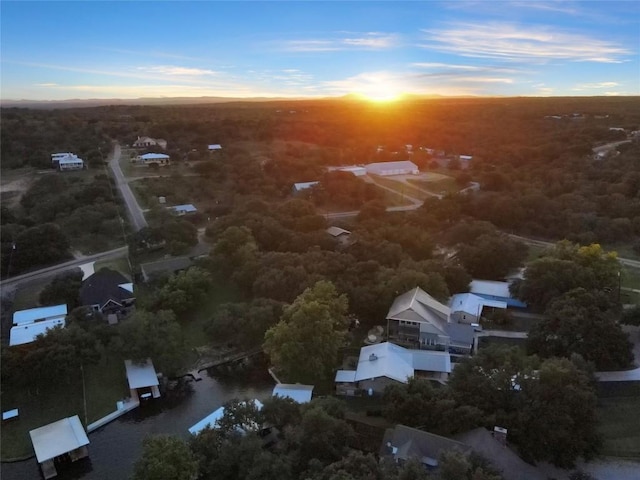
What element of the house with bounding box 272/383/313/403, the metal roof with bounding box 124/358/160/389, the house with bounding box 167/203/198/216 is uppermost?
the house with bounding box 167/203/198/216

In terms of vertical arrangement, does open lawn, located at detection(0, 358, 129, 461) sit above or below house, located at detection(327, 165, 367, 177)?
below

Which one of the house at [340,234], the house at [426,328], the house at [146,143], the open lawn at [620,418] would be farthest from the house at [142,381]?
the house at [146,143]

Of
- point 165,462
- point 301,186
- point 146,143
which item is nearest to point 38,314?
point 165,462

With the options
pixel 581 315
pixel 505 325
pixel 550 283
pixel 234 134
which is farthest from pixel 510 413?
pixel 234 134

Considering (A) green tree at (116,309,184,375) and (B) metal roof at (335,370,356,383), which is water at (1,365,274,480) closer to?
(A) green tree at (116,309,184,375)

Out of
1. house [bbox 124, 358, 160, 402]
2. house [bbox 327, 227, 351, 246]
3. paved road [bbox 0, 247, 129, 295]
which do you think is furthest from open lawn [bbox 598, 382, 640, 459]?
paved road [bbox 0, 247, 129, 295]

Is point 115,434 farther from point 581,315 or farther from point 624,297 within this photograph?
point 624,297
